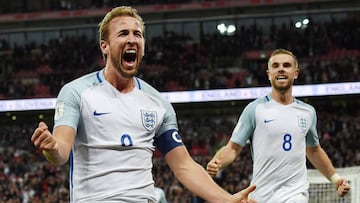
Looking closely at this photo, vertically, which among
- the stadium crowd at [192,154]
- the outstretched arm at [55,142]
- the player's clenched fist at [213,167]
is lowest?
the stadium crowd at [192,154]

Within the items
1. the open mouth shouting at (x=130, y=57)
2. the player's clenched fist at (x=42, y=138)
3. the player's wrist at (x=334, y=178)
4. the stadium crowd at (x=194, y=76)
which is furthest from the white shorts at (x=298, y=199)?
the stadium crowd at (x=194, y=76)

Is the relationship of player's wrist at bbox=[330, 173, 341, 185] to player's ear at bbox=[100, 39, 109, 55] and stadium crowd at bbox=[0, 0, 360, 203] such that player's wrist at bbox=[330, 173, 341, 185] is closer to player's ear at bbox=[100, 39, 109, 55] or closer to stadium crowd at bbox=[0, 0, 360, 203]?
player's ear at bbox=[100, 39, 109, 55]

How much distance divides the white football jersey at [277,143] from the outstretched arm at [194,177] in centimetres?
207

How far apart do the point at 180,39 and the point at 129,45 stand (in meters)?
23.4

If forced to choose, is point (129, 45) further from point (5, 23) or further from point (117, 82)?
point (5, 23)

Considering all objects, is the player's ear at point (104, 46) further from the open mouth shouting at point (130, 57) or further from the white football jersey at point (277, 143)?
the white football jersey at point (277, 143)

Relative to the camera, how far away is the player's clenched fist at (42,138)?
2641 millimetres

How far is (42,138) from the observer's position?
2.66 m

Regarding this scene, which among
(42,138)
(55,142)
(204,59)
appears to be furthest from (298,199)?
(204,59)

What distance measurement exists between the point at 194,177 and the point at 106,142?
53cm

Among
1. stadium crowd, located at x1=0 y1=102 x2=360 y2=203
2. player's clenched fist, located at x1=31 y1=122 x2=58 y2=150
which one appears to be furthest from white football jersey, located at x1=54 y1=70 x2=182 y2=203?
stadium crowd, located at x1=0 y1=102 x2=360 y2=203

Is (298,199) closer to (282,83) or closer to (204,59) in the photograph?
(282,83)

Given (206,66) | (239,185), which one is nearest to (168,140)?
(239,185)

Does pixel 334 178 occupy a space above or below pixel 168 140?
below
